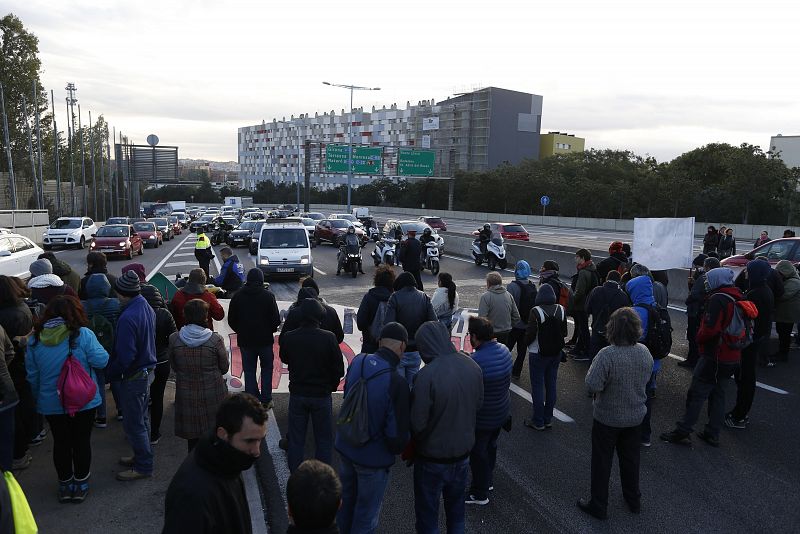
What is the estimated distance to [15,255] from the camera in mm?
15141

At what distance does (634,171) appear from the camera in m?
68.8

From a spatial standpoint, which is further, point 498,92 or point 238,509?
point 498,92

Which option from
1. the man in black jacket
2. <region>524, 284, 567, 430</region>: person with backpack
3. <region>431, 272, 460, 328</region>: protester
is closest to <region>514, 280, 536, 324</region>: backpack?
<region>431, 272, 460, 328</region>: protester

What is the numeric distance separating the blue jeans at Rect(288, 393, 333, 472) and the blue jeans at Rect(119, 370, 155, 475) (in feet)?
4.52

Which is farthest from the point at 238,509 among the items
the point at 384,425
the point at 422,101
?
the point at 422,101

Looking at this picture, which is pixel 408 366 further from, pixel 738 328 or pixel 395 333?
pixel 738 328

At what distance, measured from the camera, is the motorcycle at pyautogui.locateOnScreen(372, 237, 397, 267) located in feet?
74.1

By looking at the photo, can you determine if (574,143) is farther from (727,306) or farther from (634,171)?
(727,306)

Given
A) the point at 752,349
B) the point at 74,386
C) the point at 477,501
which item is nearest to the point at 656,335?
the point at 752,349

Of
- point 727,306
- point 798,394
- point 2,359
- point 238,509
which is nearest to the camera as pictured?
point 238,509

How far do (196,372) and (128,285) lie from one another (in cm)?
112

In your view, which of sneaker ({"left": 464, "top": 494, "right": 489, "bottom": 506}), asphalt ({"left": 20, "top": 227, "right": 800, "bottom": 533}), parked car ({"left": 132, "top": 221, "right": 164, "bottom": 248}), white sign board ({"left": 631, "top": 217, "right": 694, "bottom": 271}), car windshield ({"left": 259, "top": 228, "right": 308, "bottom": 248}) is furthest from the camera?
parked car ({"left": 132, "top": 221, "right": 164, "bottom": 248})

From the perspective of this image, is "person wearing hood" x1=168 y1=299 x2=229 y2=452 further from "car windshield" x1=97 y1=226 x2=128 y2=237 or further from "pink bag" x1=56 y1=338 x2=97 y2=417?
"car windshield" x1=97 y1=226 x2=128 y2=237

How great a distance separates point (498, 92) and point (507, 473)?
329 ft
